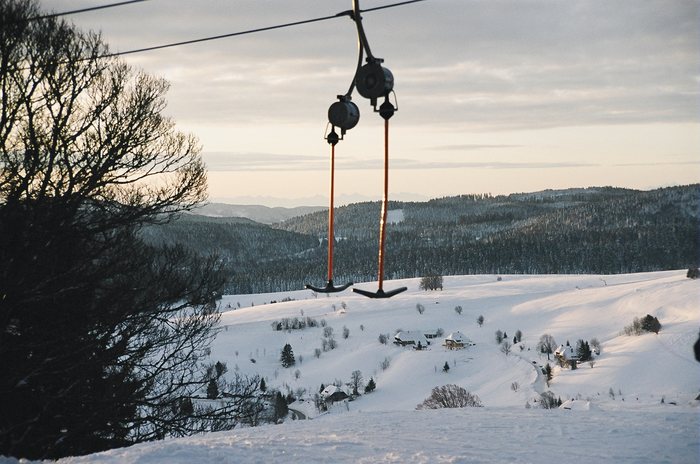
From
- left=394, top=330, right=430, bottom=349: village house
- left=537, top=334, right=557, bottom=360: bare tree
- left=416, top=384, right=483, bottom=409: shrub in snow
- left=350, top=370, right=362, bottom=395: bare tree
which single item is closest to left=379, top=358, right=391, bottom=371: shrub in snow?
left=350, top=370, right=362, bottom=395: bare tree

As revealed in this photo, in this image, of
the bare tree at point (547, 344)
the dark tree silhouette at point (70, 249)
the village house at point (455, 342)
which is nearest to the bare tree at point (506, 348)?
the bare tree at point (547, 344)

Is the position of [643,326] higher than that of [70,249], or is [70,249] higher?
[70,249]

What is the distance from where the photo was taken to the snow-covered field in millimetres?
9234

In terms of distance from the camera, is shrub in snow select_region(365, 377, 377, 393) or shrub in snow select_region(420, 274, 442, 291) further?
shrub in snow select_region(420, 274, 442, 291)

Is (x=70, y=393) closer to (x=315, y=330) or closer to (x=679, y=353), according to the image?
(x=679, y=353)

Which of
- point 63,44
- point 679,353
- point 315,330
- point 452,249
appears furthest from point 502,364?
point 452,249

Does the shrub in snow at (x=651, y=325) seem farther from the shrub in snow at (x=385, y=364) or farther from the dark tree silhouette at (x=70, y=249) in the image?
the dark tree silhouette at (x=70, y=249)

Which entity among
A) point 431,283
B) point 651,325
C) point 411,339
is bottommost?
point 411,339

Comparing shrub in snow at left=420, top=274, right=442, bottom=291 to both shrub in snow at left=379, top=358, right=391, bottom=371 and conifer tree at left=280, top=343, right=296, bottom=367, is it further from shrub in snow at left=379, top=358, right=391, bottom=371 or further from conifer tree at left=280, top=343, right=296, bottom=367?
conifer tree at left=280, top=343, right=296, bottom=367

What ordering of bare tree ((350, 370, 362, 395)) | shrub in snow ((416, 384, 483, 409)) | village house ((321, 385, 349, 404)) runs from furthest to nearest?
1. bare tree ((350, 370, 362, 395))
2. village house ((321, 385, 349, 404))
3. shrub in snow ((416, 384, 483, 409))

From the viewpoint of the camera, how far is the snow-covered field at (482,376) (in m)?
9.23

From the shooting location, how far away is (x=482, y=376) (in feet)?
224

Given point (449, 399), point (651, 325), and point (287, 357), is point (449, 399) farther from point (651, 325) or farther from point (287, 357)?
point (651, 325)

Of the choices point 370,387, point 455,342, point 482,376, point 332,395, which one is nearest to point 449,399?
point 332,395
